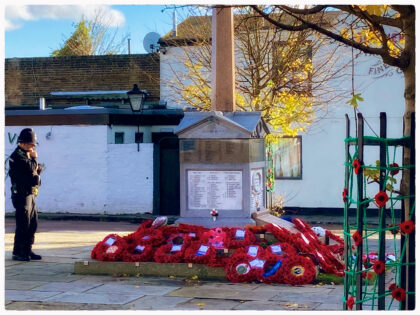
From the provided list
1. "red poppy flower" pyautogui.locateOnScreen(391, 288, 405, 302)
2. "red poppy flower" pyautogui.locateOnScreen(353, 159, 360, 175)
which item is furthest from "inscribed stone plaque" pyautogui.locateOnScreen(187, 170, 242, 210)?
"red poppy flower" pyautogui.locateOnScreen(391, 288, 405, 302)

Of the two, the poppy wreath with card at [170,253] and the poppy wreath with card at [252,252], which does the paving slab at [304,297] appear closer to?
the poppy wreath with card at [252,252]

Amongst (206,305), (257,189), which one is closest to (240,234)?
(257,189)

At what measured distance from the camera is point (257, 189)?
10688 mm

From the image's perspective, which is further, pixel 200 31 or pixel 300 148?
pixel 300 148

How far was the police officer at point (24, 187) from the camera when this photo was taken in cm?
1057

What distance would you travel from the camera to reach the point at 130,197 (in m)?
21.5

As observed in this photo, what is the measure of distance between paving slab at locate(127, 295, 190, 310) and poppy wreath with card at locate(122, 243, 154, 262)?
1.58 m

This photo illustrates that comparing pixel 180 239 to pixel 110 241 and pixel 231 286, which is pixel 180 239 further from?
pixel 231 286

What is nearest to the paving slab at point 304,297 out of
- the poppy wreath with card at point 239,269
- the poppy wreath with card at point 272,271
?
the poppy wreath with card at point 272,271

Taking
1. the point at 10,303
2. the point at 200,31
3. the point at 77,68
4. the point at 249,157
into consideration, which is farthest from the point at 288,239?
the point at 77,68

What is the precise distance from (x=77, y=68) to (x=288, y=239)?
19358mm

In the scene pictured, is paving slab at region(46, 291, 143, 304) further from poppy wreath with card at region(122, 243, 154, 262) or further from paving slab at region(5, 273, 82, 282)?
poppy wreath with card at region(122, 243, 154, 262)

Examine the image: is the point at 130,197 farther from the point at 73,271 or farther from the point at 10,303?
the point at 10,303

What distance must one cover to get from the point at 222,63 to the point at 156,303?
423cm
